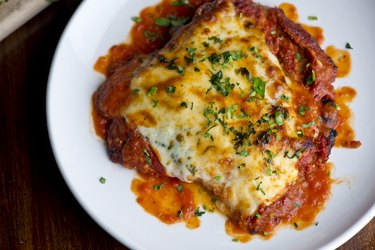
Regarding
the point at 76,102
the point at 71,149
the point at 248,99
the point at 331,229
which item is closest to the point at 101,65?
the point at 76,102

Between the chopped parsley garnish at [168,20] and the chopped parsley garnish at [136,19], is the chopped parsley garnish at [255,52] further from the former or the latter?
the chopped parsley garnish at [136,19]

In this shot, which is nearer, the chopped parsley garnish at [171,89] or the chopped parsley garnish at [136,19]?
the chopped parsley garnish at [171,89]

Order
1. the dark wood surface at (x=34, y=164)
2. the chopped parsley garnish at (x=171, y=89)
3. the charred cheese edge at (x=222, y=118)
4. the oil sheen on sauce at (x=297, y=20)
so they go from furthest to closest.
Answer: the oil sheen on sauce at (x=297, y=20) → the dark wood surface at (x=34, y=164) → the chopped parsley garnish at (x=171, y=89) → the charred cheese edge at (x=222, y=118)

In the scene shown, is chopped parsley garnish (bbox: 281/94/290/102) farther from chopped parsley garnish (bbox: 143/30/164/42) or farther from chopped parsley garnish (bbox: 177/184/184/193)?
chopped parsley garnish (bbox: 143/30/164/42)

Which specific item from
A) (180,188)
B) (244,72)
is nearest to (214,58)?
(244,72)

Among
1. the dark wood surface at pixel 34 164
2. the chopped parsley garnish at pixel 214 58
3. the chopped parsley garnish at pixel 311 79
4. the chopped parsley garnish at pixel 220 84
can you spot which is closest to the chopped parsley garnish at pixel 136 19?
the dark wood surface at pixel 34 164

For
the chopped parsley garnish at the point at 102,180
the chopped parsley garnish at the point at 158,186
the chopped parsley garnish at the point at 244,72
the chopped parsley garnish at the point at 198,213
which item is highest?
the chopped parsley garnish at the point at 244,72

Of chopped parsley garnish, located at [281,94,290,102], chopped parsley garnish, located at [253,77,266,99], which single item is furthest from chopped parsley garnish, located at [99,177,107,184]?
chopped parsley garnish, located at [281,94,290,102]

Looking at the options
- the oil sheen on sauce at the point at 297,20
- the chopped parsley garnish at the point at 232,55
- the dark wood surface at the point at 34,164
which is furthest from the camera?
the oil sheen on sauce at the point at 297,20
